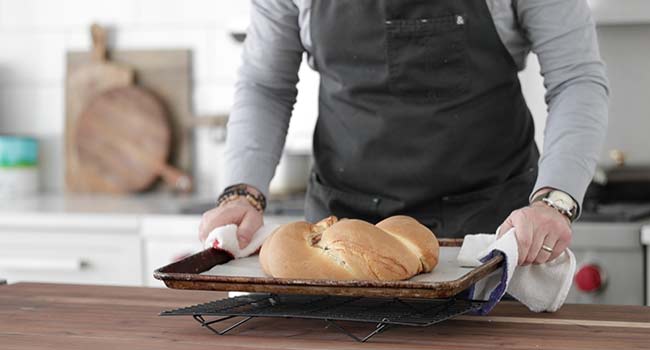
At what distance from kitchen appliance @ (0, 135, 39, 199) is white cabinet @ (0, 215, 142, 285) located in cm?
43

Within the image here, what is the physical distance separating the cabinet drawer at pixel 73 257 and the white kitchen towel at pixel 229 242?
118cm

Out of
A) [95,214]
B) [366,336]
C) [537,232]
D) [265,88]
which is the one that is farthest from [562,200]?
[95,214]

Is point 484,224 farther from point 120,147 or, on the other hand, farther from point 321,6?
point 120,147

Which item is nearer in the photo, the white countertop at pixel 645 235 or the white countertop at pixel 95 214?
the white countertop at pixel 645 235

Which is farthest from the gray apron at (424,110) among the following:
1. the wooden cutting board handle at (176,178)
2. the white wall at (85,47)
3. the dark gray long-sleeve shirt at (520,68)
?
the wooden cutting board handle at (176,178)

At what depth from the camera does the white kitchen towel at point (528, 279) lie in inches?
42.4

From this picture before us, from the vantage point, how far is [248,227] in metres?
1.23

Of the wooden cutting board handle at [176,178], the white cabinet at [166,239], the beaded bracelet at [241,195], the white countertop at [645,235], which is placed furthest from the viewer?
the wooden cutting board handle at [176,178]

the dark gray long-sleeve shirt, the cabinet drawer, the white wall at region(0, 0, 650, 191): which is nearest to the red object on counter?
the white wall at region(0, 0, 650, 191)

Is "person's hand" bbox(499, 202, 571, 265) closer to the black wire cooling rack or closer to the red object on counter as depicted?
the black wire cooling rack

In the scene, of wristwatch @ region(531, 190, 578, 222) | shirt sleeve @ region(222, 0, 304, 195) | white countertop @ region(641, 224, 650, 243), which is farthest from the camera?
white countertop @ region(641, 224, 650, 243)

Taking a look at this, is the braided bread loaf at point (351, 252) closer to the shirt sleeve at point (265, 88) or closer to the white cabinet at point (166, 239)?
the shirt sleeve at point (265, 88)

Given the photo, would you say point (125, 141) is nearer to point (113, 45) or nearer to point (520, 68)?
point (113, 45)

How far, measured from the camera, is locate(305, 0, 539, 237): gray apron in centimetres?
143
